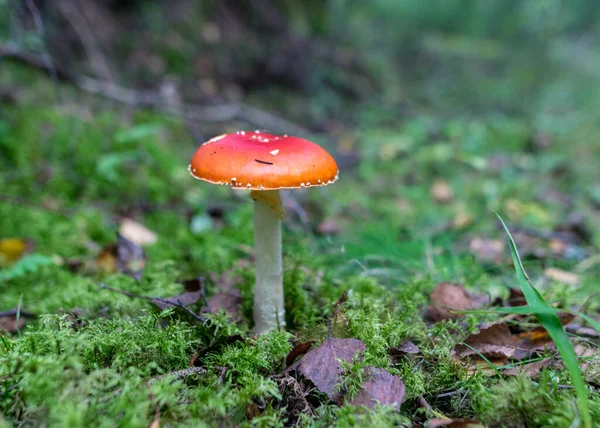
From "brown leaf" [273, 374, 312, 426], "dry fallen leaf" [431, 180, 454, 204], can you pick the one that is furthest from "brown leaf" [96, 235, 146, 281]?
"dry fallen leaf" [431, 180, 454, 204]

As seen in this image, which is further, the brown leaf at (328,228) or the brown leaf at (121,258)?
the brown leaf at (328,228)

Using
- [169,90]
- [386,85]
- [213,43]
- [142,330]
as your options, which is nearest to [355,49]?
[386,85]

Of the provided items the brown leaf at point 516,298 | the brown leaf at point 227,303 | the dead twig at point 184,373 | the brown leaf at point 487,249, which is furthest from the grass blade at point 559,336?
the brown leaf at point 487,249

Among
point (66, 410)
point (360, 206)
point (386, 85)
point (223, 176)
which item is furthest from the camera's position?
point (386, 85)

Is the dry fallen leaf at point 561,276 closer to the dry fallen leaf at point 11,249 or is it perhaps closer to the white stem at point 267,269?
the white stem at point 267,269

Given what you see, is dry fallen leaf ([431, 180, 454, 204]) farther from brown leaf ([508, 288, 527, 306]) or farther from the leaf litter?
the leaf litter

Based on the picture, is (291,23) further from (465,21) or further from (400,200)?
(465,21)
